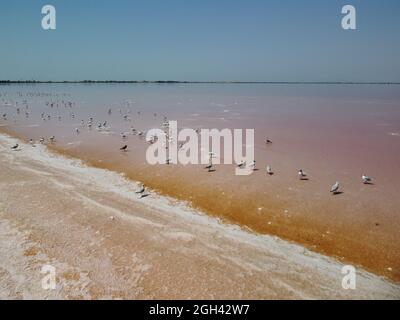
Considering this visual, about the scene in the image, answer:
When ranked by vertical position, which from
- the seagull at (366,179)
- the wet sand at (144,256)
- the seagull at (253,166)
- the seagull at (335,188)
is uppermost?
the seagull at (253,166)

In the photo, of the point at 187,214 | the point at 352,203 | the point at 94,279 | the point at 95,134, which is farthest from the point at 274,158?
the point at 95,134

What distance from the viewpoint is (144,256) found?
362 inches

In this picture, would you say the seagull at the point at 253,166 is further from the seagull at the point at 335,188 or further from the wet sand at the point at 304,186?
the seagull at the point at 335,188

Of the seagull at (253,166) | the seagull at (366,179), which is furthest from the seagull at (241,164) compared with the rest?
the seagull at (366,179)

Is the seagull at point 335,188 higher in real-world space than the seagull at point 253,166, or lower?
lower

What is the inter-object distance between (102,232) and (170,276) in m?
3.27

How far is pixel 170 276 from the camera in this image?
837cm

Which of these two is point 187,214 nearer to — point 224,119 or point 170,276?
point 170,276

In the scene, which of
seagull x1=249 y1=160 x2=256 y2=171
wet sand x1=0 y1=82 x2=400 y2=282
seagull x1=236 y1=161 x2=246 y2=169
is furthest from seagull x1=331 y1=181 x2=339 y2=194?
seagull x1=236 y1=161 x2=246 y2=169

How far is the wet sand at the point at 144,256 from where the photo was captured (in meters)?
7.90

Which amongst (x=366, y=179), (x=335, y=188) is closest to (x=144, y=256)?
(x=335, y=188)

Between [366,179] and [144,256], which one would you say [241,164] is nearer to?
[366,179]
